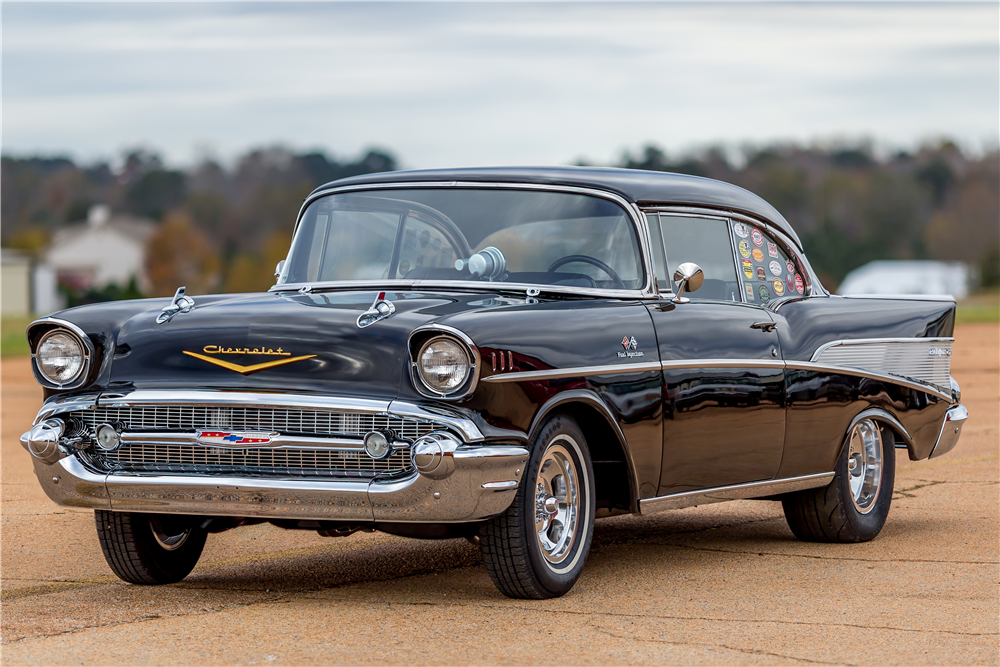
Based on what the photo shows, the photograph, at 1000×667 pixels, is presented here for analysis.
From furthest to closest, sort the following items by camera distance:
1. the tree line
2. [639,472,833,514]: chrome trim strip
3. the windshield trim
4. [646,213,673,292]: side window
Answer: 1. the tree line
2. [646,213,673,292]: side window
3. the windshield trim
4. [639,472,833,514]: chrome trim strip

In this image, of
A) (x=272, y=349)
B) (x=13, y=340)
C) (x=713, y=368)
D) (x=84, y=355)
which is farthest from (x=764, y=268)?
(x=13, y=340)

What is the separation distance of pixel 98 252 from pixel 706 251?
101678 millimetres

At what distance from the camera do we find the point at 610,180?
22.1 feet

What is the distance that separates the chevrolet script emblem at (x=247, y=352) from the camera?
17.7 feet

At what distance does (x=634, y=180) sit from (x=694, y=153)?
11444 cm

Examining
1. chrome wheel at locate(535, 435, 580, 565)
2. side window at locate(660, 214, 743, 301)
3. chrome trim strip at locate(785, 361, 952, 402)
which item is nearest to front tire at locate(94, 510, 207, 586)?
chrome wheel at locate(535, 435, 580, 565)

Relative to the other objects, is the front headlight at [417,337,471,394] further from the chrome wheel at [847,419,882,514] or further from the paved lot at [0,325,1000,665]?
the chrome wheel at [847,419,882,514]

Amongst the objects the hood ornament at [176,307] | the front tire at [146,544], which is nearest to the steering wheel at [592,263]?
the hood ornament at [176,307]

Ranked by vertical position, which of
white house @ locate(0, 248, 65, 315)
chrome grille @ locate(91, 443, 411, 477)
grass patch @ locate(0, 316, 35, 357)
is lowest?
white house @ locate(0, 248, 65, 315)

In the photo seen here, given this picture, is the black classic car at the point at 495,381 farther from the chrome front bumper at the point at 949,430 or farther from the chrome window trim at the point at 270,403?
the chrome front bumper at the point at 949,430

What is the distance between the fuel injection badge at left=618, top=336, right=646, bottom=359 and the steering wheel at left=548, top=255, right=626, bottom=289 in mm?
503

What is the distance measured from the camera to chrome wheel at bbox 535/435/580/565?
5656 mm

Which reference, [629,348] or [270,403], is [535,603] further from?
[270,403]

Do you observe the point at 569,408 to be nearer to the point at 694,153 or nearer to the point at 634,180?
the point at 634,180
